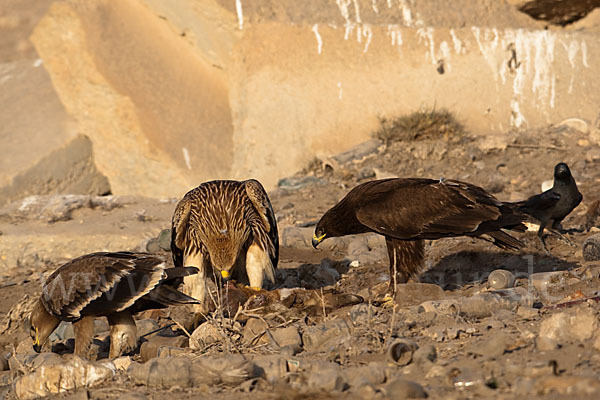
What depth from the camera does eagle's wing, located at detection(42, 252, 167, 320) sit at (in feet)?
19.0

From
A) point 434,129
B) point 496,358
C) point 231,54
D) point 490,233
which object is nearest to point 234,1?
point 231,54

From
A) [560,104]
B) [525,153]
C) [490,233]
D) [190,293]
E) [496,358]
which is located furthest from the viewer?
[560,104]

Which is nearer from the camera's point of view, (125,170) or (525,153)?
(525,153)

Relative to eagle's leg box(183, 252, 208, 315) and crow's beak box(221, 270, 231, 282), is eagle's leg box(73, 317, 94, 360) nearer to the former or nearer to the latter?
eagle's leg box(183, 252, 208, 315)

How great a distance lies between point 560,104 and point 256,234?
22.4 ft

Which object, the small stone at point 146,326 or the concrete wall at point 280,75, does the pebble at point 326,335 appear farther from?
the concrete wall at point 280,75

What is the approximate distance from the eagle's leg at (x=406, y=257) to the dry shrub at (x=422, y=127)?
541 cm

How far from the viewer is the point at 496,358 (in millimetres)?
4102

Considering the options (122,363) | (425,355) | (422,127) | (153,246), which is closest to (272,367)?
(425,355)

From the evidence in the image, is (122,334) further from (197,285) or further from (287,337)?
(287,337)

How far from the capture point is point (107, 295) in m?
5.77

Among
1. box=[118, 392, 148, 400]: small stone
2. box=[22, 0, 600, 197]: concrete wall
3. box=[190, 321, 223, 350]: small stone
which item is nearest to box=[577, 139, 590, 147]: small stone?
box=[22, 0, 600, 197]: concrete wall

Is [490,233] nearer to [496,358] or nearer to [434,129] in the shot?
[496,358]

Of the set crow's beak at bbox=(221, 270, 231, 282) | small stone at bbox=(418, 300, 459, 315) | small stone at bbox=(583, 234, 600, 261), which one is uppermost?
crow's beak at bbox=(221, 270, 231, 282)
